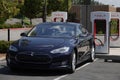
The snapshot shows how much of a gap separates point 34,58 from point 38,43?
0.54 metres

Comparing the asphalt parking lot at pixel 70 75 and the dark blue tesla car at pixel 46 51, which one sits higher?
the dark blue tesla car at pixel 46 51

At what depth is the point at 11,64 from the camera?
12273 mm

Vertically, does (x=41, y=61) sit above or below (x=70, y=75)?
above

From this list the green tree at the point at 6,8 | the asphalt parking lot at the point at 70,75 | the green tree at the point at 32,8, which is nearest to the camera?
the asphalt parking lot at the point at 70,75

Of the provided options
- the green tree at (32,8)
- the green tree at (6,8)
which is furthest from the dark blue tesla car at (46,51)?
the green tree at (32,8)

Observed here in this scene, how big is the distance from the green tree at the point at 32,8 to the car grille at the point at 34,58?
115 feet

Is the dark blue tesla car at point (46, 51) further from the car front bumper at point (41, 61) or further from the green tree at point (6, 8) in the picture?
the green tree at point (6, 8)

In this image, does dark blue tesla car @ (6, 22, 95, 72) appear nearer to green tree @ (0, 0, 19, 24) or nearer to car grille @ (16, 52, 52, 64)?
car grille @ (16, 52, 52, 64)

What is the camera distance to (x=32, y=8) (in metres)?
48.2

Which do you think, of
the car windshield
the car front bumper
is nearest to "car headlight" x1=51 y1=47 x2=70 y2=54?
the car front bumper

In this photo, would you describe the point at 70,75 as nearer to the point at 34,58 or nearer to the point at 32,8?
the point at 34,58

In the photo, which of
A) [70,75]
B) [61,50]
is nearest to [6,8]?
[61,50]

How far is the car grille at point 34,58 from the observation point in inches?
470

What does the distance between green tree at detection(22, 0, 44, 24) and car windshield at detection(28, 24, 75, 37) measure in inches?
1308
